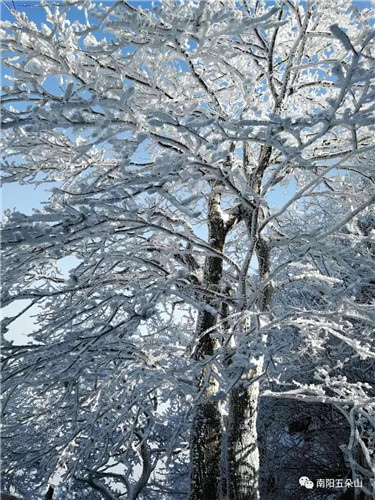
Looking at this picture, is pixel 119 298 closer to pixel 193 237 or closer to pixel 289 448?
pixel 193 237

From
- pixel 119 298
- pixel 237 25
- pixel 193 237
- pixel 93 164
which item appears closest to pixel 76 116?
pixel 237 25

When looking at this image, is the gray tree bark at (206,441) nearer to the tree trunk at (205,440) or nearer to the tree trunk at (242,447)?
the tree trunk at (205,440)

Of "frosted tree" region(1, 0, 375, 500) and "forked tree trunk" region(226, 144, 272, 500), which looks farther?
"forked tree trunk" region(226, 144, 272, 500)

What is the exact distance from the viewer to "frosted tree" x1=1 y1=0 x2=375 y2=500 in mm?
2990

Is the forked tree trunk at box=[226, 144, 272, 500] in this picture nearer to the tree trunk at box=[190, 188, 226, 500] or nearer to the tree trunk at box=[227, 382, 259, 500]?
the tree trunk at box=[227, 382, 259, 500]

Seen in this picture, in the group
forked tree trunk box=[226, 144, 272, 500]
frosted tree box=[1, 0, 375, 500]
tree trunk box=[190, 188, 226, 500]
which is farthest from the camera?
tree trunk box=[190, 188, 226, 500]

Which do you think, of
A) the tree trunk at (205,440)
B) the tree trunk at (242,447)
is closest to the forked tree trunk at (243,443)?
the tree trunk at (242,447)

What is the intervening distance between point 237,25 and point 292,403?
10260 millimetres

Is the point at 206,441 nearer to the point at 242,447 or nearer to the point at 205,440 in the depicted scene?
the point at 205,440

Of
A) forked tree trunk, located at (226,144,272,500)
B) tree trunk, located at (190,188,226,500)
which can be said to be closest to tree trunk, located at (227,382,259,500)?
forked tree trunk, located at (226,144,272,500)

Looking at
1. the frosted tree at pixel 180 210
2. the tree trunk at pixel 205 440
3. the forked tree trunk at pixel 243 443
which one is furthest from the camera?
the tree trunk at pixel 205 440

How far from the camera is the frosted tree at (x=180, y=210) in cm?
299

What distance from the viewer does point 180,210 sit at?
Result: 9.94ft

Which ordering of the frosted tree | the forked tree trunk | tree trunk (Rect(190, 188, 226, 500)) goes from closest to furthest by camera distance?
the frosted tree → the forked tree trunk → tree trunk (Rect(190, 188, 226, 500))
